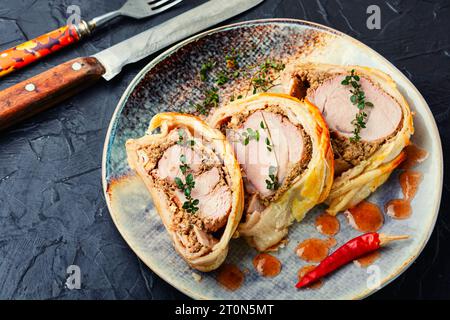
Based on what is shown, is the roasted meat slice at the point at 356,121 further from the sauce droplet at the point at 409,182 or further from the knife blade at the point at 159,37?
the knife blade at the point at 159,37

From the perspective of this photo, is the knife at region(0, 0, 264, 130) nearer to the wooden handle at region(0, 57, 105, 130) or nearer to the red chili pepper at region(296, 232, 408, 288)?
the wooden handle at region(0, 57, 105, 130)

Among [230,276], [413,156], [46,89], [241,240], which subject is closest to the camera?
[230,276]

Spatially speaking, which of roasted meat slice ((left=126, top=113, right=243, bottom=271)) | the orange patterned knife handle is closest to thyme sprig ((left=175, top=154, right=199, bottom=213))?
roasted meat slice ((left=126, top=113, right=243, bottom=271))

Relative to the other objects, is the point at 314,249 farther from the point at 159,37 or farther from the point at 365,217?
the point at 159,37

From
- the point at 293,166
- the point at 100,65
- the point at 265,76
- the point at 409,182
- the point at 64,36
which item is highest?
the point at 64,36

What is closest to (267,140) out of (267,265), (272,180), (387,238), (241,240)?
(272,180)

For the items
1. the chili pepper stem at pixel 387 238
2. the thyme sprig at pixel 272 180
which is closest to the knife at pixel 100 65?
the thyme sprig at pixel 272 180
